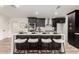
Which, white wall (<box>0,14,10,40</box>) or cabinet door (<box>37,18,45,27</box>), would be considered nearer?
cabinet door (<box>37,18,45,27</box>)

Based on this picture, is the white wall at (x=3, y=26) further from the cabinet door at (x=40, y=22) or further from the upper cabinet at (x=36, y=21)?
the cabinet door at (x=40, y=22)

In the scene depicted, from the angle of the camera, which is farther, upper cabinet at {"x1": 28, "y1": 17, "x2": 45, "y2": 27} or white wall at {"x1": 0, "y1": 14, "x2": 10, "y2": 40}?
white wall at {"x1": 0, "y1": 14, "x2": 10, "y2": 40}

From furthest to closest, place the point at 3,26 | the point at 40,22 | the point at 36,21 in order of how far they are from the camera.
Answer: the point at 3,26 → the point at 40,22 → the point at 36,21

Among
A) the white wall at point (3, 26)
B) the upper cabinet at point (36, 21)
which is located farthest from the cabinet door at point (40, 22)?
the white wall at point (3, 26)

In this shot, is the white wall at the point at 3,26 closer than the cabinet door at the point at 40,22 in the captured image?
No

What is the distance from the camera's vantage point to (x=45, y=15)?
632 cm

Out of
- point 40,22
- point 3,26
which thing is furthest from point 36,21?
point 3,26

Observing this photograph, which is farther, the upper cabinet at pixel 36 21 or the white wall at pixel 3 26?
the white wall at pixel 3 26

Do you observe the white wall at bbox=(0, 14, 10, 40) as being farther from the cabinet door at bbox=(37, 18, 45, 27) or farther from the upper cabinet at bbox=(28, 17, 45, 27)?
the cabinet door at bbox=(37, 18, 45, 27)

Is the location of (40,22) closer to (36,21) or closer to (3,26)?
(36,21)

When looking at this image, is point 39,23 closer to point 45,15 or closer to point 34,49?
point 45,15

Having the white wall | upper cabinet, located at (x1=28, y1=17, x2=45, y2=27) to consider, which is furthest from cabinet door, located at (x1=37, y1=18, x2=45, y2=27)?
the white wall
